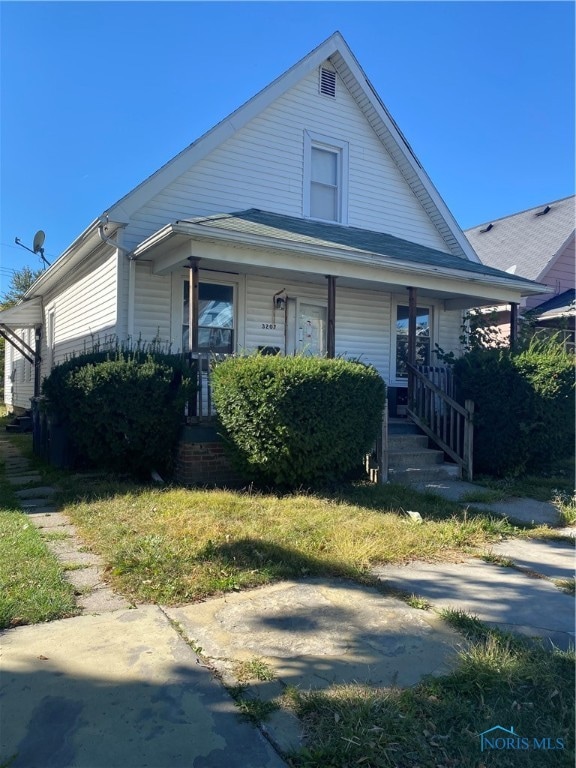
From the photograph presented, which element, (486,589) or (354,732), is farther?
(486,589)

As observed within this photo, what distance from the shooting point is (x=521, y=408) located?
8445mm

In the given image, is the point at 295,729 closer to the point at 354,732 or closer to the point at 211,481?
the point at 354,732

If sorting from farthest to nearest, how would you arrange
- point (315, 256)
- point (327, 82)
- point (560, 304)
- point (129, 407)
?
1. point (560, 304)
2. point (327, 82)
3. point (315, 256)
4. point (129, 407)

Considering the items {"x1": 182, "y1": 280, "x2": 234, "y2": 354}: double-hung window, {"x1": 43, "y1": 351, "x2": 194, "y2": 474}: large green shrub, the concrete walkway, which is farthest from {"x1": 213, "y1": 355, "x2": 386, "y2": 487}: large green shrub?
{"x1": 182, "y1": 280, "x2": 234, "y2": 354}: double-hung window

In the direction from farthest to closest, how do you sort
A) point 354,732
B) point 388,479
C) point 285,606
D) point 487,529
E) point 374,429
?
point 388,479 → point 374,429 → point 487,529 → point 285,606 → point 354,732

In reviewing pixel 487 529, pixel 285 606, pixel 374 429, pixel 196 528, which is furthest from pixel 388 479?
pixel 285 606

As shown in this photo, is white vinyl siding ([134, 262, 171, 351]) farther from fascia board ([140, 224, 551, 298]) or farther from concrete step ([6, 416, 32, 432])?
concrete step ([6, 416, 32, 432])

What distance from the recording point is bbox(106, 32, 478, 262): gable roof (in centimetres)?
967

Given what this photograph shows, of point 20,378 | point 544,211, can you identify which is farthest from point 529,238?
point 20,378

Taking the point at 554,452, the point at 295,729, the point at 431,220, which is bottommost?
the point at 295,729

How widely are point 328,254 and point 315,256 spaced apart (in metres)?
0.22

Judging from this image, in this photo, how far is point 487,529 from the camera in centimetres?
579

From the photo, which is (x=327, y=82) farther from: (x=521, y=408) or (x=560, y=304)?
(x=560, y=304)

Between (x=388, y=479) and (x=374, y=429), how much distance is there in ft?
3.95
